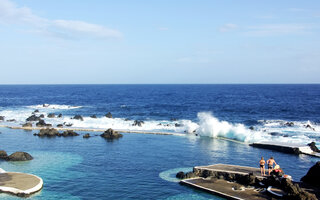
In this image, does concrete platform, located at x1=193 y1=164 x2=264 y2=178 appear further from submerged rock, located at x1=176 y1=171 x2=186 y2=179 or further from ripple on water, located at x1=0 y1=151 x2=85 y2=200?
ripple on water, located at x1=0 y1=151 x2=85 y2=200

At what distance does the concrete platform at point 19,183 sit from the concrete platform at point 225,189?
11332mm

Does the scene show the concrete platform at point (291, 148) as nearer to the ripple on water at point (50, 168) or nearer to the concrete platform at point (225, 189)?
the concrete platform at point (225, 189)

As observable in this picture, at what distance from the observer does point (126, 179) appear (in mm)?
26750

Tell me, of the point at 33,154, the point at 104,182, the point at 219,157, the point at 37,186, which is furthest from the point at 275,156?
the point at 33,154

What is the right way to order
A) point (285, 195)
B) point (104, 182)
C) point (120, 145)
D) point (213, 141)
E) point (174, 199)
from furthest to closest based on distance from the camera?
point (213, 141)
point (120, 145)
point (104, 182)
point (174, 199)
point (285, 195)

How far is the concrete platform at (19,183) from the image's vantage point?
2259 cm

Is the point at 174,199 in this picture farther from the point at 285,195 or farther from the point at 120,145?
the point at 120,145

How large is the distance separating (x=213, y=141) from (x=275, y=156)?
1096 cm

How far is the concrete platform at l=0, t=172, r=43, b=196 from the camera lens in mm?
22594

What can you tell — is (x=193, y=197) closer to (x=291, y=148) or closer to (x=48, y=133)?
(x=291, y=148)

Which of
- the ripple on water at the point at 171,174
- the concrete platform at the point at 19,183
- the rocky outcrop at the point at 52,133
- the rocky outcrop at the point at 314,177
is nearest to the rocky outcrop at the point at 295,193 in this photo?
the rocky outcrop at the point at 314,177

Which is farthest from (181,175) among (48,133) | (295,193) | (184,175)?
(48,133)

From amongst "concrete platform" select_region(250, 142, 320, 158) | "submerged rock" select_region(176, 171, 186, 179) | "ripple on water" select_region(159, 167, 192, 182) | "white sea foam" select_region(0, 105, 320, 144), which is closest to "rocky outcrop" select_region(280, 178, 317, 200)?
"submerged rock" select_region(176, 171, 186, 179)

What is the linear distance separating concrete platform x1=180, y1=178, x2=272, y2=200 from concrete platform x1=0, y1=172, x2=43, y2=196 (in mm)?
11332
